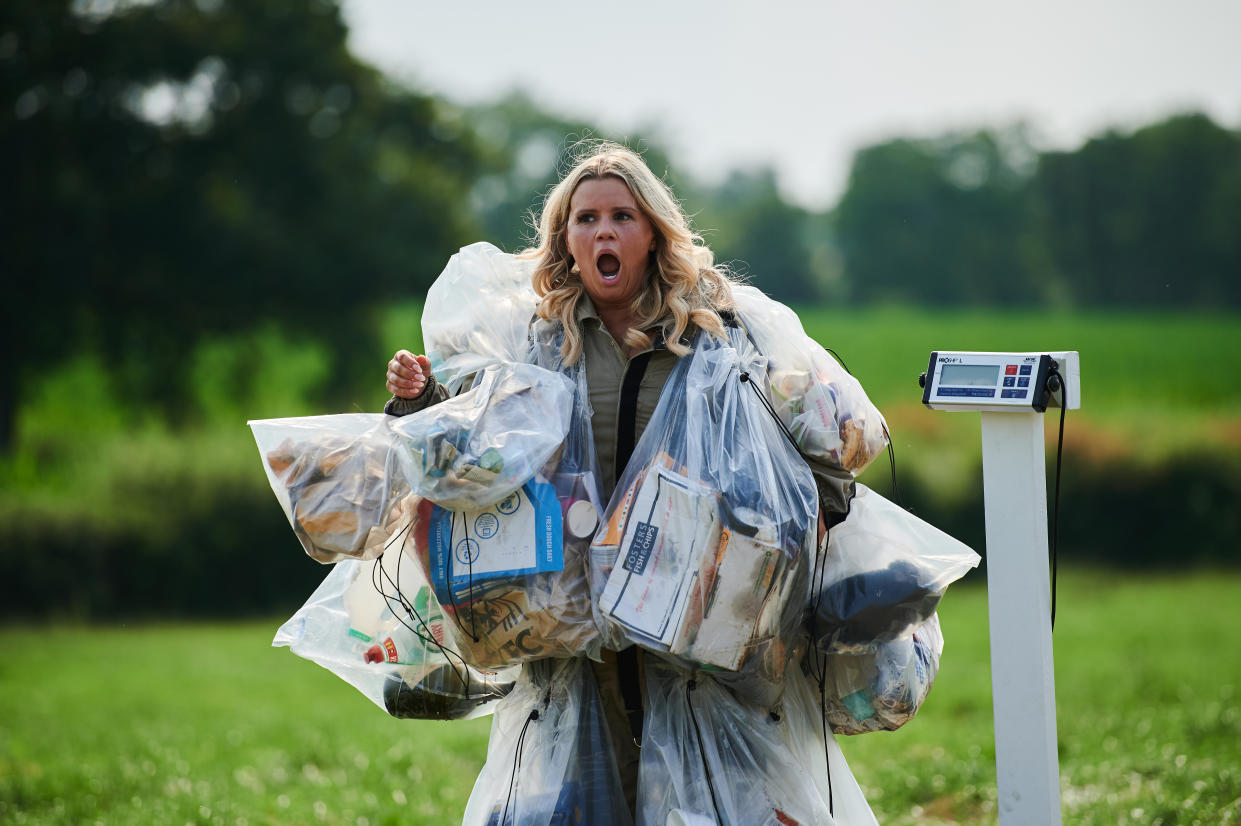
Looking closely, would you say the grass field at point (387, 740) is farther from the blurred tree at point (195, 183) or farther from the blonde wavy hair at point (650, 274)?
the blurred tree at point (195, 183)

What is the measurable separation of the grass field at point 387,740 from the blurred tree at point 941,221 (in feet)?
47.9

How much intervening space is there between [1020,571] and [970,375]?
0.44m

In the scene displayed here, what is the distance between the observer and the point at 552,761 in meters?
2.73

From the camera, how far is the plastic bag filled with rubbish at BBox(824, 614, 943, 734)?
2.83 meters

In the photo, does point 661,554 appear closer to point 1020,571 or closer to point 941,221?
point 1020,571

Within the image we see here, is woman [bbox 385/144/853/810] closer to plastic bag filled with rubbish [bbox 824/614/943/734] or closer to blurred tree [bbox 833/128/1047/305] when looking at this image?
plastic bag filled with rubbish [bbox 824/614/943/734]

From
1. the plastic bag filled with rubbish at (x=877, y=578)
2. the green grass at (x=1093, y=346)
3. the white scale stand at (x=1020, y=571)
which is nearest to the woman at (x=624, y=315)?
the plastic bag filled with rubbish at (x=877, y=578)

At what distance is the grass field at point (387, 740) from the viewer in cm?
445

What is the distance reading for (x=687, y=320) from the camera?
111 inches

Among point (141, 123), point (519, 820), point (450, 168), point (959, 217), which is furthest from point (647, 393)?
point (959, 217)

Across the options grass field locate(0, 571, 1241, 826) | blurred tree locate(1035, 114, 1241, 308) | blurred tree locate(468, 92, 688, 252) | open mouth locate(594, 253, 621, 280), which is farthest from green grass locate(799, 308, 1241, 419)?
open mouth locate(594, 253, 621, 280)

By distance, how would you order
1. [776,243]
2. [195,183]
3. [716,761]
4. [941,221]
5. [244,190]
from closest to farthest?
1. [716,761]
2. [195,183]
3. [244,190]
4. [941,221]
5. [776,243]

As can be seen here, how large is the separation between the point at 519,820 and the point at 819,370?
125 centimetres

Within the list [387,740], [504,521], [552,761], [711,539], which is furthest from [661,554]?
[387,740]
